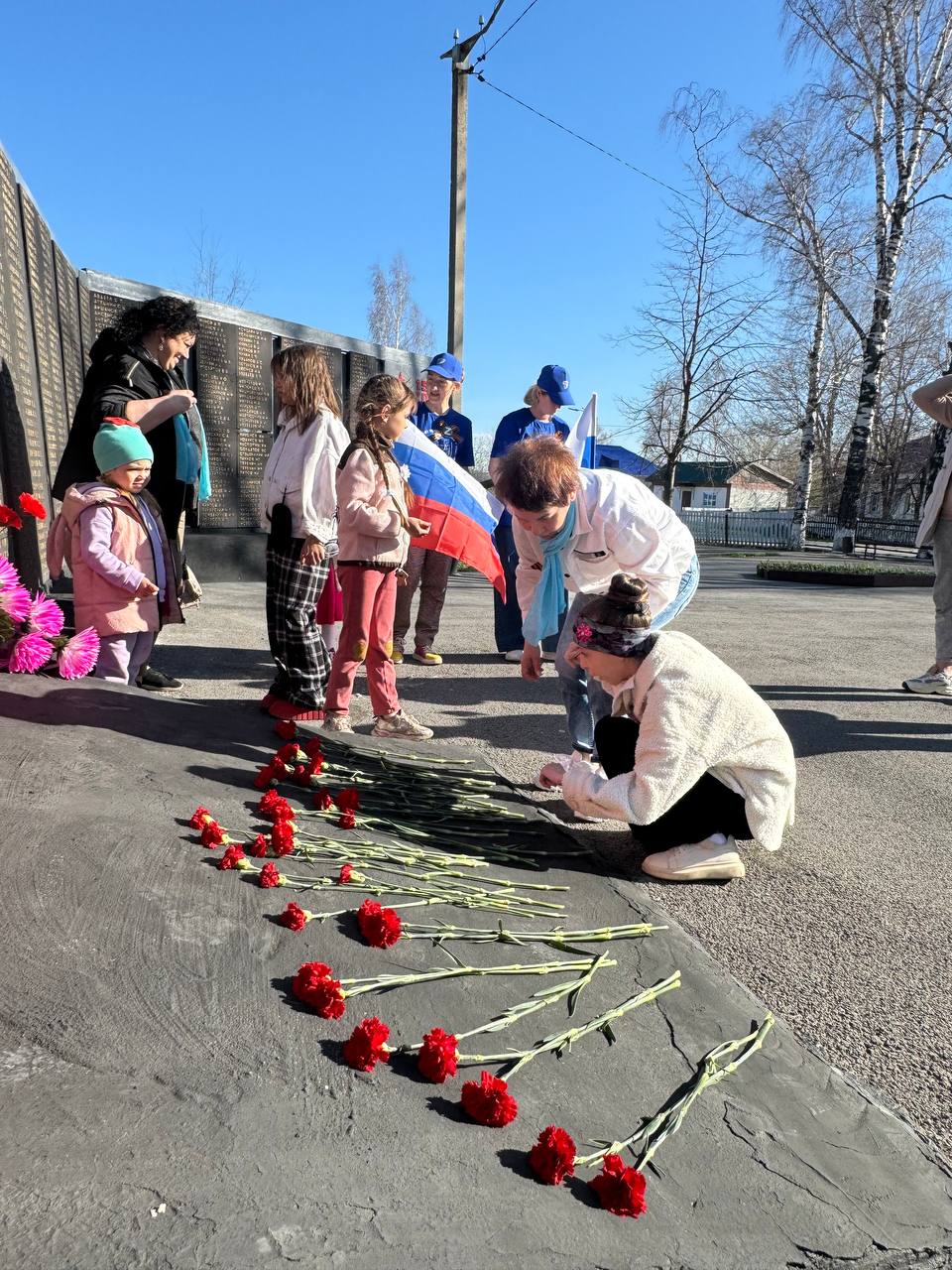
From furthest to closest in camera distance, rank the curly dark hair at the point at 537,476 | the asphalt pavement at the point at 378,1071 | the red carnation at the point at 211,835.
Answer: the curly dark hair at the point at 537,476, the red carnation at the point at 211,835, the asphalt pavement at the point at 378,1071

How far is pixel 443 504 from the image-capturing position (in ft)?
17.0

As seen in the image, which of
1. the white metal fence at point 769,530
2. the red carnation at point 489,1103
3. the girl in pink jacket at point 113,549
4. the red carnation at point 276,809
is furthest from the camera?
the white metal fence at point 769,530

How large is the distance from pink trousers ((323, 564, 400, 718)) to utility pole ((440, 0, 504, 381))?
362 inches

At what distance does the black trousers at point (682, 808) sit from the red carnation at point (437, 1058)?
50.6 inches

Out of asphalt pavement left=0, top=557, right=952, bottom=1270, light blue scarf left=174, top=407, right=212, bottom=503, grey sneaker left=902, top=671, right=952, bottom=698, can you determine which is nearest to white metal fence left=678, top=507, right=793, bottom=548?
grey sneaker left=902, top=671, right=952, bottom=698

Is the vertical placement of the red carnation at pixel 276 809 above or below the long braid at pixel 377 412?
below

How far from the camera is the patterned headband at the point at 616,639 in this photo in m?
2.93

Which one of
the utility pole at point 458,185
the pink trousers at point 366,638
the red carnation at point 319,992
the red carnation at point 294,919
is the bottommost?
the red carnation at point 319,992

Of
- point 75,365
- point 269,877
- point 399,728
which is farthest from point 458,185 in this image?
point 269,877

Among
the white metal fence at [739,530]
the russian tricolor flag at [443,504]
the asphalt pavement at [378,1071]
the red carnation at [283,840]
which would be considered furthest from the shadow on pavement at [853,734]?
the white metal fence at [739,530]

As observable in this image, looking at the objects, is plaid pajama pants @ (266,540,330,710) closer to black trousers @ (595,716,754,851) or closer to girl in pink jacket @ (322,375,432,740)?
girl in pink jacket @ (322,375,432,740)

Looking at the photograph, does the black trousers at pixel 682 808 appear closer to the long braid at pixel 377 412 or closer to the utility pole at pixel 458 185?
the long braid at pixel 377 412

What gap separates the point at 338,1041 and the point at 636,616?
160cm

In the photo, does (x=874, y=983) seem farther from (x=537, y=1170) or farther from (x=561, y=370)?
(x=561, y=370)
